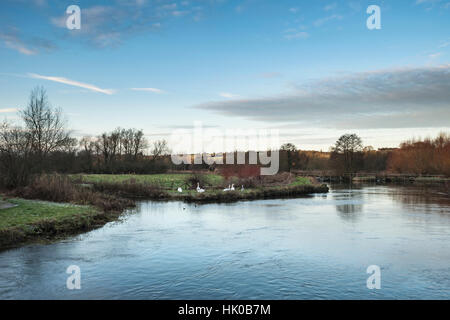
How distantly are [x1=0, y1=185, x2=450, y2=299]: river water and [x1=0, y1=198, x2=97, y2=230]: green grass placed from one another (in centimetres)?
159

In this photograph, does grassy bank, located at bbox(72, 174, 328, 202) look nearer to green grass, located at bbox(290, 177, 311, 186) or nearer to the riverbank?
the riverbank

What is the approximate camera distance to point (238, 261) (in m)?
10.7

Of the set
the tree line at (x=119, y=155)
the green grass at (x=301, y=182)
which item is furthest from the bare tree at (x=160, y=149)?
the green grass at (x=301, y=182)

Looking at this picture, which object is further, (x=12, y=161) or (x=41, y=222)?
(x=12, y=161)

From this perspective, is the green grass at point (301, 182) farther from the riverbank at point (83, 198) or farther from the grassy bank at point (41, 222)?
the grassy bank at point (41, 222)

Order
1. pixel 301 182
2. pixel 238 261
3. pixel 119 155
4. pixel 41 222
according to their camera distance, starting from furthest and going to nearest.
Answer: pixel 119 155, pixel 301 182, pixel 41 222, pixel 238 261

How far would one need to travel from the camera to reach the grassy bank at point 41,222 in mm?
12148

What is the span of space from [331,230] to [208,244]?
5.96 metres

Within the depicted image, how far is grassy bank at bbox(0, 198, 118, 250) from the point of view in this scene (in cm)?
1215

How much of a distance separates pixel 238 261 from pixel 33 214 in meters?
9.06

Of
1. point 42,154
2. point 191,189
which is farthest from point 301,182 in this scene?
point 42,154

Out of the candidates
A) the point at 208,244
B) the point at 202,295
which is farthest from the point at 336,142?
the point at 202,295

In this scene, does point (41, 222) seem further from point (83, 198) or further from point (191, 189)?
point (191, 189)

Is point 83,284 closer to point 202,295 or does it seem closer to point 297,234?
point 202,295
